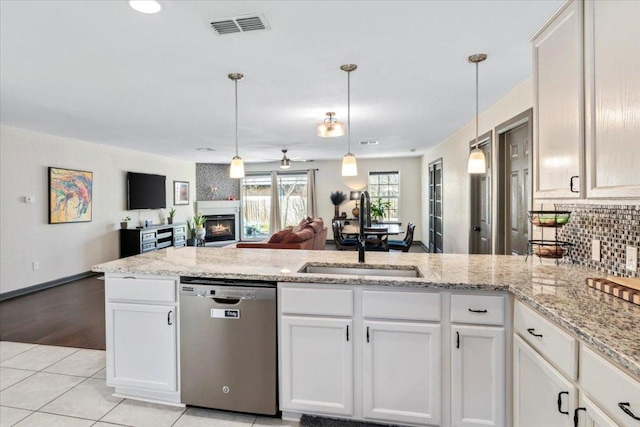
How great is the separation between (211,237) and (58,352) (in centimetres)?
681

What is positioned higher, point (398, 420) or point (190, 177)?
point (190, 177)

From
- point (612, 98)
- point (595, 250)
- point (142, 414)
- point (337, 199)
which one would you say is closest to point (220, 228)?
point (337, 199)

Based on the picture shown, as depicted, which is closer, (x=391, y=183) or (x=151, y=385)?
(x=151, y=385)

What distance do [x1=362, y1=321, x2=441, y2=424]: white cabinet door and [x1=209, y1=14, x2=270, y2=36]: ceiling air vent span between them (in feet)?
6.35

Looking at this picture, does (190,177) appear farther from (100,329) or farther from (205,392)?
(205,392)

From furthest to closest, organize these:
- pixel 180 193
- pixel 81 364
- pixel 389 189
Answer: pixel 389 189
pixel 180 193
pixel 81 364

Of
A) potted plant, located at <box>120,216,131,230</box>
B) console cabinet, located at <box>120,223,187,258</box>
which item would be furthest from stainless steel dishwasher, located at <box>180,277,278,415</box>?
potted plant, located at <box>120,216,131,230</box>

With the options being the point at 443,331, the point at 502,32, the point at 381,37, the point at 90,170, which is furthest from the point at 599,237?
the point at 90,170

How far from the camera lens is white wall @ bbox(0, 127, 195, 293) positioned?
183 inches

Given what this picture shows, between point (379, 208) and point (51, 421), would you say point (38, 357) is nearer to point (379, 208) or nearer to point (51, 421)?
point (51, 421)

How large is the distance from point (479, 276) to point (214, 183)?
911 centimetres

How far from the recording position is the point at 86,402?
227cm

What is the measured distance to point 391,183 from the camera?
920 centimetres

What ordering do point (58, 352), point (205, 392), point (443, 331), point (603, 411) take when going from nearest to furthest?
point (603, 411) → point (443, 331) → point (205, 392) → point (58, 352)
